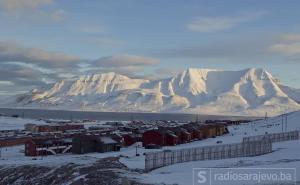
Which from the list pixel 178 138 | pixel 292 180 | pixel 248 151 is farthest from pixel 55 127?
pixel 292 180

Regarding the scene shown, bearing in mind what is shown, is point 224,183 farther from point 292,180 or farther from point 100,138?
point 100,138

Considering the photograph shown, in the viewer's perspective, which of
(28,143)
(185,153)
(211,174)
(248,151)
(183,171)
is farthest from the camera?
(28,143)

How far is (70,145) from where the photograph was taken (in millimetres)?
69438

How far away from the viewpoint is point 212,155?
159 feet

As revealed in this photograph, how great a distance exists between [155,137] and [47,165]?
113ft

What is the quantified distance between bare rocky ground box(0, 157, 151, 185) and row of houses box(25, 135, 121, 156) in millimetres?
20732

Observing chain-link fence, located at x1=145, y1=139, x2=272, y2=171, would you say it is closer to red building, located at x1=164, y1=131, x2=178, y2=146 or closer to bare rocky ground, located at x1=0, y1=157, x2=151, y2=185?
bare rocky ground, located at x1=0, y1=157, x2=151, y2=185

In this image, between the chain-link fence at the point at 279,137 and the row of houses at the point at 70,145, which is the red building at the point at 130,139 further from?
the chain-link fence at the point at 279,137

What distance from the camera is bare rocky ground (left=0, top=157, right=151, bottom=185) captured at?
107 feet

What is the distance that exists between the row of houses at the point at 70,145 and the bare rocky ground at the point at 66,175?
816 inches

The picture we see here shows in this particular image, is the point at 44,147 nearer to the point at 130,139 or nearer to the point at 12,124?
the point at 130,139

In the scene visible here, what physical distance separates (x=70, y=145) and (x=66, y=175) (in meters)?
33.5

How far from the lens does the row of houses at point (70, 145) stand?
65.6 m

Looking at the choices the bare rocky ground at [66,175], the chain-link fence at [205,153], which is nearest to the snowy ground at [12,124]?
the chain-link fence at [205,153]
